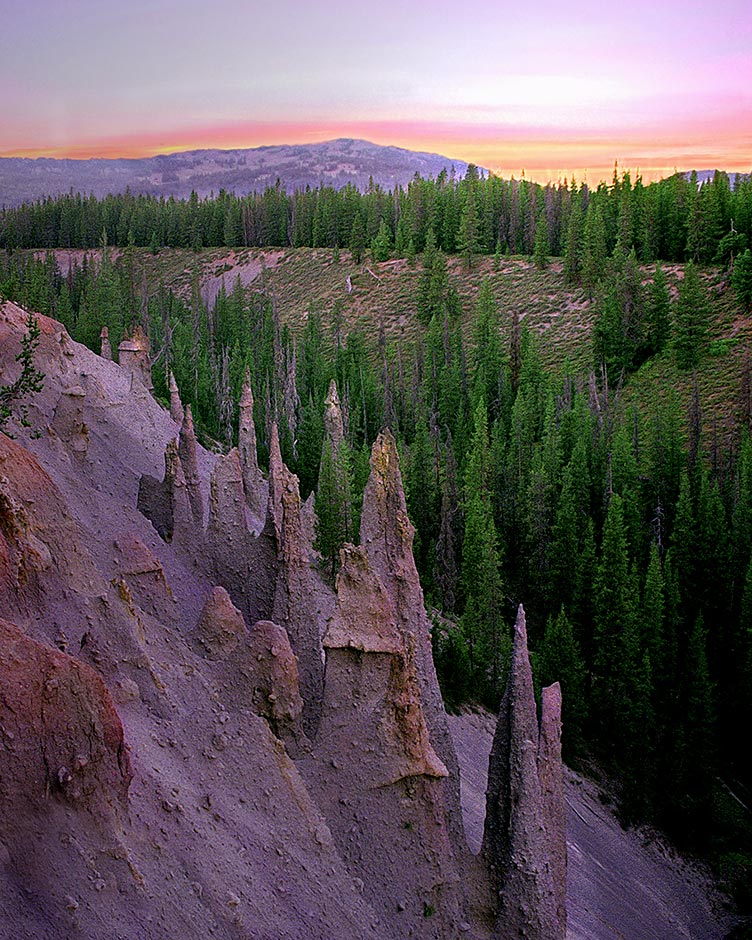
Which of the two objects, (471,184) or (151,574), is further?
(471,184)

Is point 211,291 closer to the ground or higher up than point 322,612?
higher up

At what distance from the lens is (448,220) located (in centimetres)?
11856

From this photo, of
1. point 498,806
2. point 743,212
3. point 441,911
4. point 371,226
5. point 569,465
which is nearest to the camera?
point 441,911

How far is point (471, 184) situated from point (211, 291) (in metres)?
44.4

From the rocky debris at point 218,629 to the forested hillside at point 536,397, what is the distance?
23.4 metres

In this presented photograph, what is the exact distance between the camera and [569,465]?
57.8 m

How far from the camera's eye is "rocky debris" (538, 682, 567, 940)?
18422 mm

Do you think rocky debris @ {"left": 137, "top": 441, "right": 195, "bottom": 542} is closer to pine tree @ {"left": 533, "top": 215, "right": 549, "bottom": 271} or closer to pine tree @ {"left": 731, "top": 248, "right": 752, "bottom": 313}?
pine tree @ {"left": 731, "top": 248, "right": 752, "bottom": 313}

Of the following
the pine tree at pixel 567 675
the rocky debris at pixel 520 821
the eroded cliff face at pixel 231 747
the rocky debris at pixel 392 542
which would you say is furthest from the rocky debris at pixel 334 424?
the rocky debris at pixel 520 821

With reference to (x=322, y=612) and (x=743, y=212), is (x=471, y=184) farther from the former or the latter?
(x=322, y=612)

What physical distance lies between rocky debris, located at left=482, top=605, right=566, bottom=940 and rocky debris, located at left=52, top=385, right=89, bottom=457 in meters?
12.6

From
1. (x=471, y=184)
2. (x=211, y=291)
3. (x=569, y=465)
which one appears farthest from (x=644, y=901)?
(x=211, y=291)

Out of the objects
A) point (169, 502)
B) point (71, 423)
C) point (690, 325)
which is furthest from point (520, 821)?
point (690, 325)

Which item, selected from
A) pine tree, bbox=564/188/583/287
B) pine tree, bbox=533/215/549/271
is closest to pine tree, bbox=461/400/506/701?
pine tree, bbox=564/188/583/287
